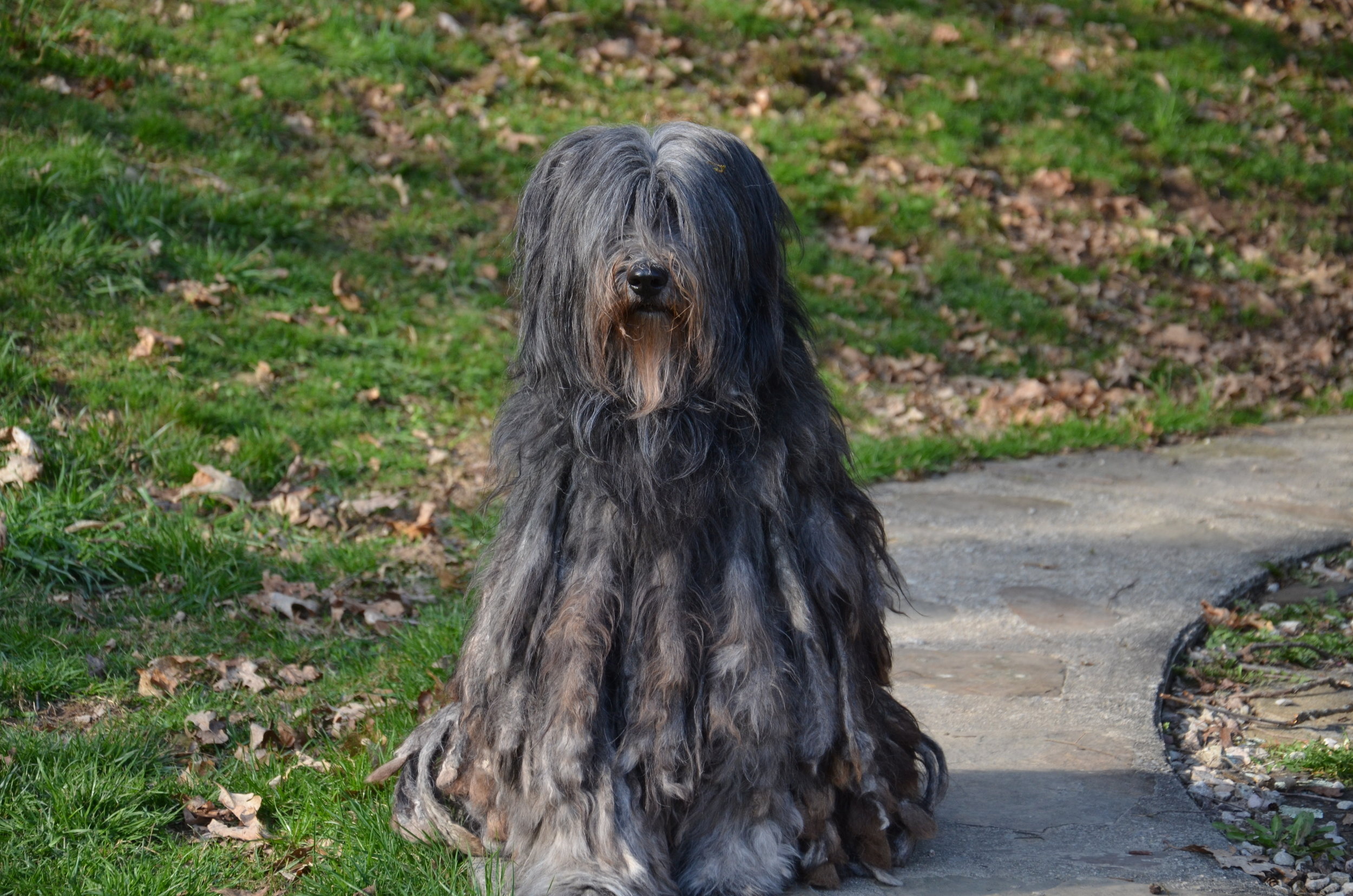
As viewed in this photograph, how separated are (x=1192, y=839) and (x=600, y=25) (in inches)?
339

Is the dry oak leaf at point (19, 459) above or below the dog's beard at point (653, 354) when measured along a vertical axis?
below

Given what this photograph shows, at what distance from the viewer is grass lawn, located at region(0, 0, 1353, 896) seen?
4332 millimetres

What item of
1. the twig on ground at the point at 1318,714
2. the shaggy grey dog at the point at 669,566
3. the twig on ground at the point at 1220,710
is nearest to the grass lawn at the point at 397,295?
the shaggy grey dog at the point at 669,566

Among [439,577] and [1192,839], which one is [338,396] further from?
[1192,839]

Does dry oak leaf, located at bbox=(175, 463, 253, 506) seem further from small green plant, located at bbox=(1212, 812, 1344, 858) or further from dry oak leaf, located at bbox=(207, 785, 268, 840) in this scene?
small green plant, located at bbox=(1212, 812, 1344, 858)

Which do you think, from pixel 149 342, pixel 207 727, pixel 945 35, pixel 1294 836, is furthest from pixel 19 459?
pixel 945 35

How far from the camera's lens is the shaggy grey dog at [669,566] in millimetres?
3051

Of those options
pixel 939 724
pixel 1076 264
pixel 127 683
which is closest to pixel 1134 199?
pixel 1076 264

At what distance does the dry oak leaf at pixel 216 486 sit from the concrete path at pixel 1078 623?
2960mm

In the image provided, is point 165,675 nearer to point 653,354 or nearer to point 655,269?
point 653,354

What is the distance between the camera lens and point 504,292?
26.2 feet

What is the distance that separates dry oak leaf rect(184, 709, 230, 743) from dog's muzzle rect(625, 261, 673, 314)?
7.30 ft

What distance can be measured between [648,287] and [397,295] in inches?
198

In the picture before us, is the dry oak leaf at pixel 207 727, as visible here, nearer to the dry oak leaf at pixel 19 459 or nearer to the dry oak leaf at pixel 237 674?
the dry oak leaf at pixel 237 674
